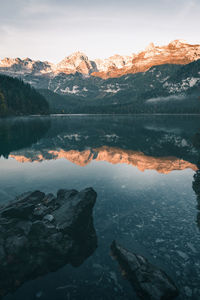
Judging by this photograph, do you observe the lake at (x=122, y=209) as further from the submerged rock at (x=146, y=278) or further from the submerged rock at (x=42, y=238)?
the submerged rock at (x=42, y=238)

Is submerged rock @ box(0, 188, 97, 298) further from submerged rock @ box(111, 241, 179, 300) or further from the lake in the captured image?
submerged rock @ box(111, 241, 179, 300)

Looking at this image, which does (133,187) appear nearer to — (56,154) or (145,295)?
(145,295)

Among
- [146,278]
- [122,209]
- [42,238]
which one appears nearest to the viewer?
[146,278]

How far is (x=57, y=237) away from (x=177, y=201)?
45.7 feet

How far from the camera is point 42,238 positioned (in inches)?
583

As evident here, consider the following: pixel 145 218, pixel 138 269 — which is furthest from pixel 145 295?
pixel 145 218

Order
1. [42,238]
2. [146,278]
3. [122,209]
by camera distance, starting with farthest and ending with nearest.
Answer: [122,209] < [42,238] < [146,278]

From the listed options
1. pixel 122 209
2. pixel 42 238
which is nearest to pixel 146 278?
pixel 42 238

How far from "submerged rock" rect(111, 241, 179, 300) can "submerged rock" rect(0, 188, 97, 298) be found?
2.98m

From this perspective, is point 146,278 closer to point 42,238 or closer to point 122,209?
point 42,238

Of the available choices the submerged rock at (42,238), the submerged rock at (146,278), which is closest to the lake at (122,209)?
the submerged rock at (146,278)

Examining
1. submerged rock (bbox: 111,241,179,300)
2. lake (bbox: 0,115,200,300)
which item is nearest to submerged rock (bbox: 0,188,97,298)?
lake (bbox: 0,115,200,300)

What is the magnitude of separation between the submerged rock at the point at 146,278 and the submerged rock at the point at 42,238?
298 cm

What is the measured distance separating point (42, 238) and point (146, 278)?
25.5ft
